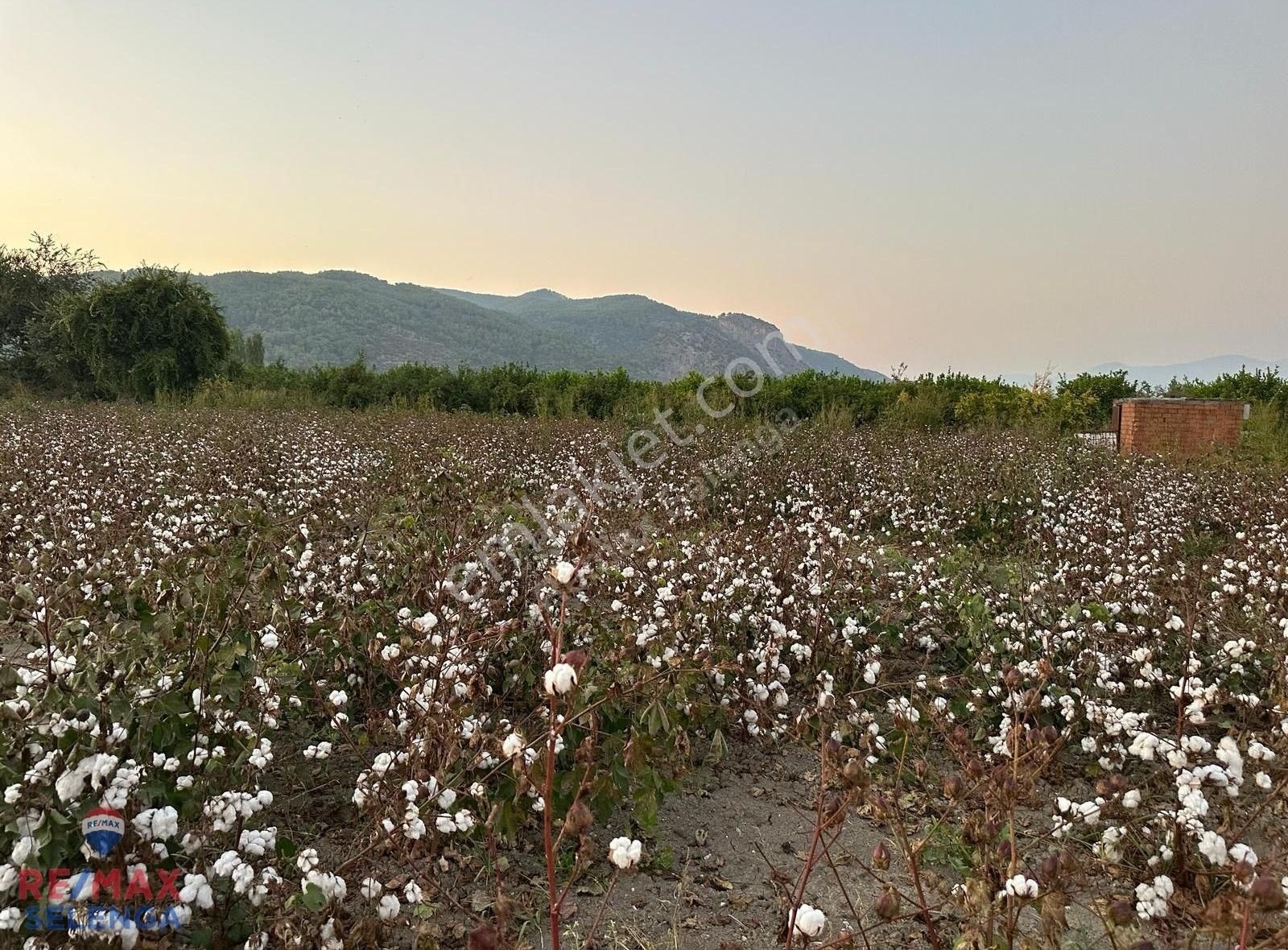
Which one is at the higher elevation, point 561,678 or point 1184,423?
point 1184,423

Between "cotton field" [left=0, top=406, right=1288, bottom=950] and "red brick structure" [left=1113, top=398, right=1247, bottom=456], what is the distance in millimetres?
7977

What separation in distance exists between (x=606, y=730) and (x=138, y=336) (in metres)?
26.3

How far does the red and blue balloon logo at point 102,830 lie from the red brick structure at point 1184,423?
14.6 meters

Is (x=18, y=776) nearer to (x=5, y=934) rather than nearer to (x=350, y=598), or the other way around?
(x=5, y=934)

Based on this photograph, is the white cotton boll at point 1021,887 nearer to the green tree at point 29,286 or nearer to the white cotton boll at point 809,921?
the white cotton boll at point 809,921

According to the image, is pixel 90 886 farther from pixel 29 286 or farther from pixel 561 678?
pixel 29 286

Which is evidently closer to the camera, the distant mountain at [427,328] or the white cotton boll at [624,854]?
the white cotton boll at [624,854]

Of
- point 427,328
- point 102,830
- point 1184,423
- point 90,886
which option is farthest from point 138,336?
point 427,328

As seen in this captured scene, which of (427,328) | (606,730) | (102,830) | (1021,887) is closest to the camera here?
(1021,887)

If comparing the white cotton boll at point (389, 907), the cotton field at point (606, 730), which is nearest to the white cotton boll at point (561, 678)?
the cotton field at point (606, 730)

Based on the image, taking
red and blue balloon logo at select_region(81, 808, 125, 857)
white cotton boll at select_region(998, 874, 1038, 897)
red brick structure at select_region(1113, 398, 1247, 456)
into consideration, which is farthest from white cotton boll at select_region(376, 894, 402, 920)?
red brick structure at select_region(1113, 398, 1247, 456)

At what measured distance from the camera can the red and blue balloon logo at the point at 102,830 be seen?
170 centimetres

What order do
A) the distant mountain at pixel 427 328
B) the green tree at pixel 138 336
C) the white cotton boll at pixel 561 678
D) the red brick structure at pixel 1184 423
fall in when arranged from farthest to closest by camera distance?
the distant mountain at pixel 427 328, the green tree at pixel 138 336, the red brick structure at pixel 1184 423, the white cotton boll at pixel 561 678

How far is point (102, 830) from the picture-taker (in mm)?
1706
